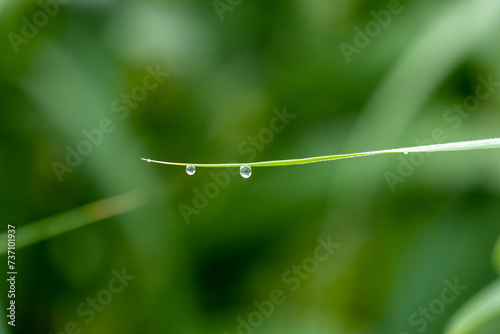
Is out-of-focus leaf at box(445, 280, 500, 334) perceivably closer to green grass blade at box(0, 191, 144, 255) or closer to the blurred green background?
the blurred green background

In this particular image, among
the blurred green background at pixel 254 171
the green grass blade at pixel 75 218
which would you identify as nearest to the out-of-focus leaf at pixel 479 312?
the blurred green background at pixel 254 171

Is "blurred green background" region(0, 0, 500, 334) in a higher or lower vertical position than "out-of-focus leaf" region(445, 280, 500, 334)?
higher

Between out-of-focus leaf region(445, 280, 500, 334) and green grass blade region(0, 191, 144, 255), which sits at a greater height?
green grass blade region(0, 191, 144, 255)

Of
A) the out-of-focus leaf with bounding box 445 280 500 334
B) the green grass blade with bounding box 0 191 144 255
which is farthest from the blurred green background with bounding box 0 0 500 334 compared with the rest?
the out-of-focus leaf with bounding box 445 280 500 334

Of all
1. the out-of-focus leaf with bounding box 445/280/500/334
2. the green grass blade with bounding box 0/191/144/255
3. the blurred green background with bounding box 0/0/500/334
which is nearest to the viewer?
the out-of-focus leaf with bounding box 445/280/500/334

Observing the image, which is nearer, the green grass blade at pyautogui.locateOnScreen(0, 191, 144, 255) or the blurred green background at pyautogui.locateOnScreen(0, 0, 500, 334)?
the green grass blade at pyautogui.locateOnScreen(0, 191, 144, 255)

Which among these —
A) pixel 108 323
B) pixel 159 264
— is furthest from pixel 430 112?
pixel 108 323

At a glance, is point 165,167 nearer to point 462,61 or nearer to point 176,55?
point 176,55

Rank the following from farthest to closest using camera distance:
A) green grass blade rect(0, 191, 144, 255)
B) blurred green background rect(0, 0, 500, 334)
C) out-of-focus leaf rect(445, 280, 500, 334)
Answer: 1. blurred green background rect(0, 0, 500, 334)
2. green grass blade rect(0, 191, 144, 255)
3. out-of-focus leaf rect(445, 280, 500, 334)
